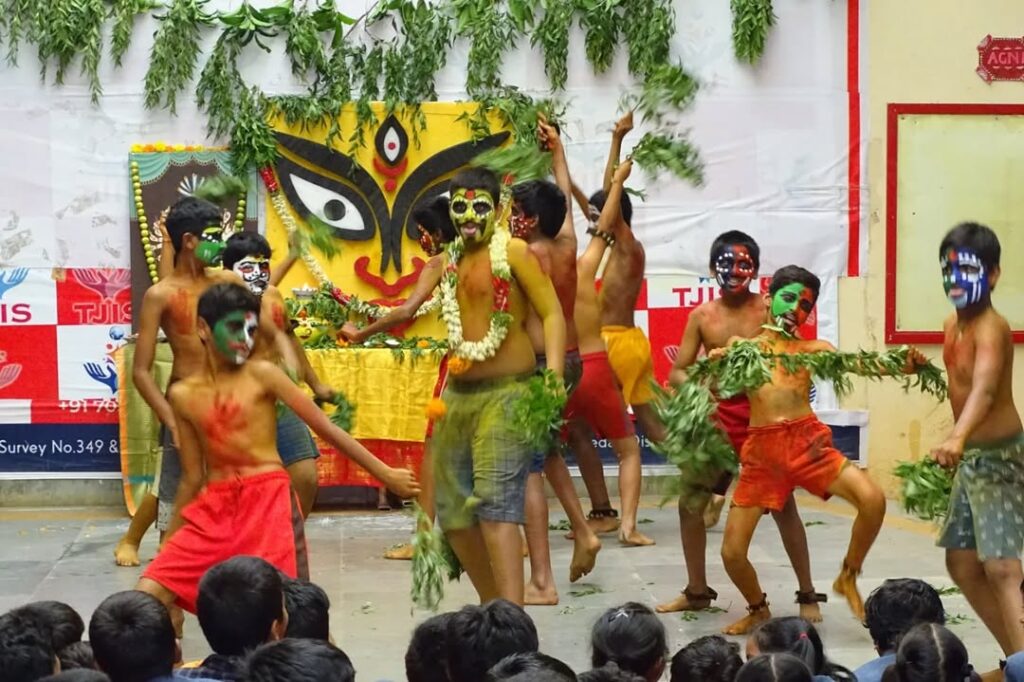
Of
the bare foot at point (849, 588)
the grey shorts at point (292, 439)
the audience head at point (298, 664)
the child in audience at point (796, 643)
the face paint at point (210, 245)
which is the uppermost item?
the face paint at point (210, 245)

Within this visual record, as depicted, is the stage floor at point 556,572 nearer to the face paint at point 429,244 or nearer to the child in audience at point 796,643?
the face paint at point 429,244

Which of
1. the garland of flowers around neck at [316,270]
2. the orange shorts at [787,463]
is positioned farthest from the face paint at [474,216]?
the garland of flowers around neck at [316,270]

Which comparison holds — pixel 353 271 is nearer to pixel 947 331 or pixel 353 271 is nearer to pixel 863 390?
pixel 863 390

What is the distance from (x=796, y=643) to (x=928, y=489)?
1.85 m

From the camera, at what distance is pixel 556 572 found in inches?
313

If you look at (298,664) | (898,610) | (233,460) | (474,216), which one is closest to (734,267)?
(474,216)

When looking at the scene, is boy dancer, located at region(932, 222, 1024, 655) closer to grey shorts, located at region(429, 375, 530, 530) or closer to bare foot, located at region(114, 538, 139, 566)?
grey shorts, located at region(429, 375, 530, 530)

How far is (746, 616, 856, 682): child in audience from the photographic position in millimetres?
4125

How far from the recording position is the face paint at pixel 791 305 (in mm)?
6613

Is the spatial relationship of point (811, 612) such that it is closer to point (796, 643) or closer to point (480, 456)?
point (480, 456)

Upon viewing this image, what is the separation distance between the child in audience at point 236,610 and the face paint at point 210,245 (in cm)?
285

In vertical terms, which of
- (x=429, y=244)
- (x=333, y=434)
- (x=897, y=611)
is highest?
(x=429, y=244)

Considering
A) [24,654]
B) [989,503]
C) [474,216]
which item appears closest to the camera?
[24,654]

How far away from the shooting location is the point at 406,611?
715 cm
